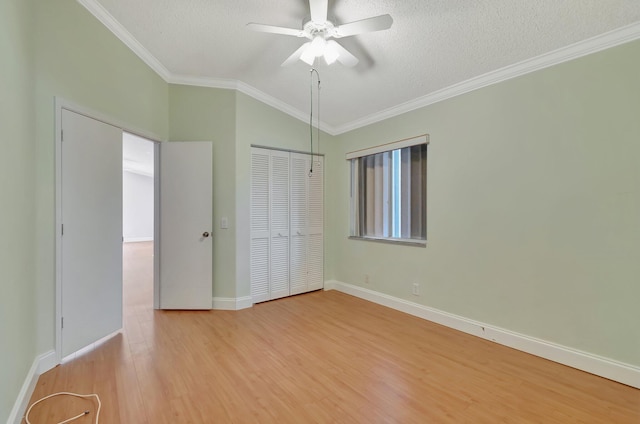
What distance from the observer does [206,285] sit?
3.41 m

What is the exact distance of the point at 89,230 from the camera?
2475 millimetres

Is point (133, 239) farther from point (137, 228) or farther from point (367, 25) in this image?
point (367, 25)

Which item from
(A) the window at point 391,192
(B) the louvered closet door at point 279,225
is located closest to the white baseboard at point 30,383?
(B) the louvered closet door at point 279,225

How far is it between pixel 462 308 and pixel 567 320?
0.83 m

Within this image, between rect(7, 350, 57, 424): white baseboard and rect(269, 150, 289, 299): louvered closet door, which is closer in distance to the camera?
rect(7, 350, 57, 424): white baseboard

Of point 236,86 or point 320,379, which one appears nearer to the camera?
point 320,379

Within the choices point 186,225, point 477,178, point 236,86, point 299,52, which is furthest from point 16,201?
point 477,178

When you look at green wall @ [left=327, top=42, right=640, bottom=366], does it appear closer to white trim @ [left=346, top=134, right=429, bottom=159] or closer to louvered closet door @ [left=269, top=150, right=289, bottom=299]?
white trim @ [left=346, top=134, right=429, bottom=159]

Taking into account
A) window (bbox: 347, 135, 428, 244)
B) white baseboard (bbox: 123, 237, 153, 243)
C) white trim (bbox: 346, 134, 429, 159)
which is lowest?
white baseboard (bbox: 123, 237, 153, 243)

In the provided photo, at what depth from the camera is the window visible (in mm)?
3373

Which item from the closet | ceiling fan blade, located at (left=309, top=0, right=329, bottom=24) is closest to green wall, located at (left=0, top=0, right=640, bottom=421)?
the closet

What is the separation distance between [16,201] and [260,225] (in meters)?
2.29

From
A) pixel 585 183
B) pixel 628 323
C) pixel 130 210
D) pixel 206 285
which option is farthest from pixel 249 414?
pixel 130 210

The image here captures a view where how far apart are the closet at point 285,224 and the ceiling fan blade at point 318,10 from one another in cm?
196
